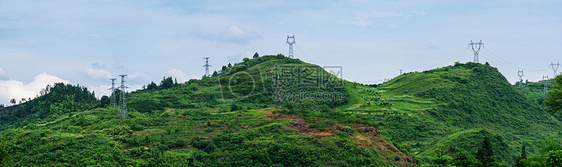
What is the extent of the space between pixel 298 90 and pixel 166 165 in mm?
73834

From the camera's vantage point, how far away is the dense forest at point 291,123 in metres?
63.7

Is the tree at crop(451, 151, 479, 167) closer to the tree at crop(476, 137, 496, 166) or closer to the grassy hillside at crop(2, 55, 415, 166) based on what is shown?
the tree at crop(476, 137, 496, 166)

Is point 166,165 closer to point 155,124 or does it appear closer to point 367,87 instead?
point 155,124

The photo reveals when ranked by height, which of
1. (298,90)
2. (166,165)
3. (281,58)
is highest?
(281,58)

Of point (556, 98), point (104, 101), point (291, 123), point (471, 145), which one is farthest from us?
point (104, 101)

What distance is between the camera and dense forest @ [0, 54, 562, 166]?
6369cm

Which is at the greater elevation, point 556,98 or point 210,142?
point 556,98

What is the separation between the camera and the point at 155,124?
7981cm

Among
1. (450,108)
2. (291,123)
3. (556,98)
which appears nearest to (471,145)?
(291,123)

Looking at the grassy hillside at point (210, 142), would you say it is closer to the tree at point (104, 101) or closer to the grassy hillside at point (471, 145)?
the grassy hillside at point (471, 145)

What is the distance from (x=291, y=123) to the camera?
78.3 metres

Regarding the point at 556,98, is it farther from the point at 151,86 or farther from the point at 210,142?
the point at 151,86

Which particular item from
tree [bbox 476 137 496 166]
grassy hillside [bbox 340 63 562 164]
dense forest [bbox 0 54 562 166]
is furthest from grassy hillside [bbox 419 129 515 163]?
tree [bbox 476 137 496 166]

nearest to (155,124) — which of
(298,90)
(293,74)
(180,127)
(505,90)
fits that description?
(180,127)
